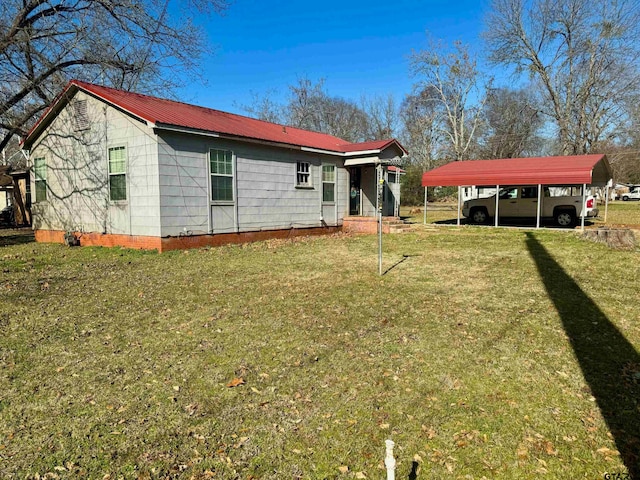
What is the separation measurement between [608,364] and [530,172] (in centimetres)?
1387

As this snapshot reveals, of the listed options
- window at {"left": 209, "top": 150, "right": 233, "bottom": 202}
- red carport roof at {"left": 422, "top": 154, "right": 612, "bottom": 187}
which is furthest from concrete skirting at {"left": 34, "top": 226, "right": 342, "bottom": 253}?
red carport roof at {"left": 422, "top": 154, "right": 612, "bottom": 187}

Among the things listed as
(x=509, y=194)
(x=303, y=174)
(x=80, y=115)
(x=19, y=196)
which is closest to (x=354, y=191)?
(x=303, y=174)

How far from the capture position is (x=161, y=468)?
254 centimetres

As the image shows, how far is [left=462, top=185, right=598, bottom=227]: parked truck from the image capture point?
17.0 metres

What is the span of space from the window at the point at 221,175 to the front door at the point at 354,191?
6.44 m

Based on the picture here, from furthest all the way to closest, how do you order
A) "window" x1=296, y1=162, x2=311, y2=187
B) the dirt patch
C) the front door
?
the front door → "window" x1=296, y1=162, x2=311, y2=187 → the dirt patch

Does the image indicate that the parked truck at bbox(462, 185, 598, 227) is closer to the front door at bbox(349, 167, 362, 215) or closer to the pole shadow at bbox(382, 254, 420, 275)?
the front door at bbox(349, 167, 362, 215)

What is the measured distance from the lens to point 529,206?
18266 millimetres

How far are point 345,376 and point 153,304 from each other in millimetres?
3739

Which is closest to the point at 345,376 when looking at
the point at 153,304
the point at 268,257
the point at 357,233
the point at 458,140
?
the point at 153,304

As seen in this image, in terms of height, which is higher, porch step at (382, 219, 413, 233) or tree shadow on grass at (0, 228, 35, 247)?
porch step at (382, 219, 413, 233)

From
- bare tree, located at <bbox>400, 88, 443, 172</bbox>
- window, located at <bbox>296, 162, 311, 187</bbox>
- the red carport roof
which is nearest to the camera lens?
the red carport roof

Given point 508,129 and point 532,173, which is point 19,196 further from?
point 508,129

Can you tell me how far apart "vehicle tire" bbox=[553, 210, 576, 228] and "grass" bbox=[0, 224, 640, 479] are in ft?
35.6
